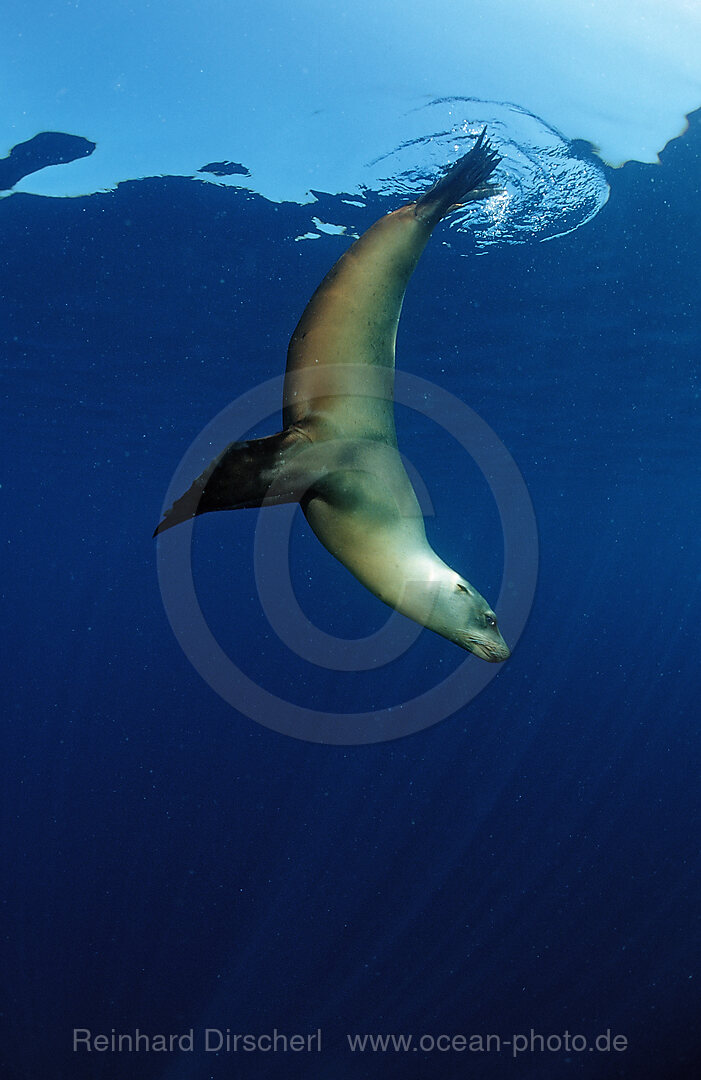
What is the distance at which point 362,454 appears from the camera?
2.33 metres

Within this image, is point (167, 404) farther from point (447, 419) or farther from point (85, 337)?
point (447, 419)

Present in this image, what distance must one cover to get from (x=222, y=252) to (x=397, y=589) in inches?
424

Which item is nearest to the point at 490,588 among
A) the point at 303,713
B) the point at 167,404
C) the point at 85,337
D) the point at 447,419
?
the point at 303,713

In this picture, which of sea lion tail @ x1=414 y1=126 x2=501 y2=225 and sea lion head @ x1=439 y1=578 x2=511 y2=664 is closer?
sea lion head @ x1=439 y1=578 x2=511 y2=664

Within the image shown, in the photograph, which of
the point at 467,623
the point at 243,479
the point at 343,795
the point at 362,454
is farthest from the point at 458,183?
the point at 343,795

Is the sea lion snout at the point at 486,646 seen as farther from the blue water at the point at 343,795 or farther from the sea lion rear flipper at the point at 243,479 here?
the blue water at the point at 343,795

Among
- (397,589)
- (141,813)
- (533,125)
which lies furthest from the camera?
(141,813)

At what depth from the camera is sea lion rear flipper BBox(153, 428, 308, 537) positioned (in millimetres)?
2035

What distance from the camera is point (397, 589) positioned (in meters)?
2.18

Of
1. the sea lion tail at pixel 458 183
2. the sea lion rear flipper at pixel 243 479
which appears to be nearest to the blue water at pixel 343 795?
the sea lion tail at pixel 458 183

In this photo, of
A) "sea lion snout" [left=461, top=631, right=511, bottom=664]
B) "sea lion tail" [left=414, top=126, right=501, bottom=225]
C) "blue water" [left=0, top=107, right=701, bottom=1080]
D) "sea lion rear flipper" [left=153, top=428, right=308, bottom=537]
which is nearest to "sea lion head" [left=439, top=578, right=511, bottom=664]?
"sea lion snout" [left=461, top=631, right=511, bottom=664]

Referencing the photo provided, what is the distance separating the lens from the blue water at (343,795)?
1082 centimetres

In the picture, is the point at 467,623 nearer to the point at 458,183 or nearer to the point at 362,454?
the point at 362,454

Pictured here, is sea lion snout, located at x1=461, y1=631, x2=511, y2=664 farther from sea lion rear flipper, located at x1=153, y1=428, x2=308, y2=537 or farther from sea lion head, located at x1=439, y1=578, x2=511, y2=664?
sea lion rear flipper, located at x1=153, y1=428, x2=308, y2=537
